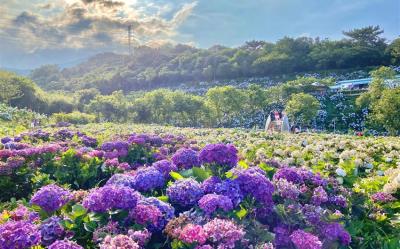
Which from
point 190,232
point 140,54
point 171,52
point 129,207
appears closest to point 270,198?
point 190,232

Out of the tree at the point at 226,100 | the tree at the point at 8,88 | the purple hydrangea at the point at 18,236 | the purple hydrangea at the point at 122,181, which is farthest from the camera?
the tree at the point at 8,88

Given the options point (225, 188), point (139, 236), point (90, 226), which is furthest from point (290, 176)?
point (90, 226)

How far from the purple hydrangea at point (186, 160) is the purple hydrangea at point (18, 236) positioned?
206 cm

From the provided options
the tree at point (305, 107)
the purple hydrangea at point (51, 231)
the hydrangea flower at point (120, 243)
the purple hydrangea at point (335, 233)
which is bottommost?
the tree at point (305, 107)

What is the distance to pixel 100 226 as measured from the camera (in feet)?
9.16

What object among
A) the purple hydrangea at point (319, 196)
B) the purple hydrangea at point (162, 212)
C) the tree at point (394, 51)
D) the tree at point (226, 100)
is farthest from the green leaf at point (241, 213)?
the tree at point (394, 51)

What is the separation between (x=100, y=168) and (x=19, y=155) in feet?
4.99

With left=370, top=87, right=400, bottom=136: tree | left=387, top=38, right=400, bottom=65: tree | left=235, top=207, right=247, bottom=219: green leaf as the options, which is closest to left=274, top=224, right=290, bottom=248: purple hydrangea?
left=235, top=207, right=247, bottom=219: green leaf

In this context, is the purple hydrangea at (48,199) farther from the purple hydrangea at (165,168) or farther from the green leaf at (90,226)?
the purple hydrangea at (165,168)

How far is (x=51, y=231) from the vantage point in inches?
109

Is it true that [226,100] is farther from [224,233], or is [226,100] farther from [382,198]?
[224,233]

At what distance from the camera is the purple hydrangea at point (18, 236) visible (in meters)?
2.53

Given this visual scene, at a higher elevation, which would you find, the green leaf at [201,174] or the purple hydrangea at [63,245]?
the green leaf at [201,174]

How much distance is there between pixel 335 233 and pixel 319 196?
0.66 m
